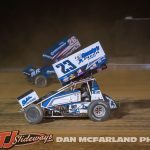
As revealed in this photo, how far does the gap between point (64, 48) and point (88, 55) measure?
229 inches

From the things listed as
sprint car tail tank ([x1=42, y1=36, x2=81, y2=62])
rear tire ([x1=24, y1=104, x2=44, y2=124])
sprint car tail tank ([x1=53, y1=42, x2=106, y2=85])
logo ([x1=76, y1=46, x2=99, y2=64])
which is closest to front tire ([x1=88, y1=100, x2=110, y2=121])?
sprint car tail tank ([x1=53, y1=42, x2=106, y2=85])

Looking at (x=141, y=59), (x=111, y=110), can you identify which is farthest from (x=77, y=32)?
(x=111, y=110)

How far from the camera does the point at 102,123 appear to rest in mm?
14312

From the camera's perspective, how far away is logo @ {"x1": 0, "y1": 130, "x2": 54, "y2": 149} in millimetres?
12398

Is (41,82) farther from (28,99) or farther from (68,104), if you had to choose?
(68,104)

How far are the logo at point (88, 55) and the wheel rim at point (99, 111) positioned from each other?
1.40m

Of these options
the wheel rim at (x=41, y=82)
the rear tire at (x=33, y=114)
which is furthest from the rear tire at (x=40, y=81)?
the rear tire at (x=33, y=114)

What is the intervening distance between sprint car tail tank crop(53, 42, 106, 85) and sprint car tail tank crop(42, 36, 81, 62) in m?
5.68

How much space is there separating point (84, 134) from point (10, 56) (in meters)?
17.2

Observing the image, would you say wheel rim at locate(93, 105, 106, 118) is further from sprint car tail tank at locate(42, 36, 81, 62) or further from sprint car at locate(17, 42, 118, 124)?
sprint car tail tank at locate(42, 36, 81, 62)

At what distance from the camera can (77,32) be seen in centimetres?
3219

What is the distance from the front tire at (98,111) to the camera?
14.2 m

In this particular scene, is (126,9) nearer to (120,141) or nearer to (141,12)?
(141,12)

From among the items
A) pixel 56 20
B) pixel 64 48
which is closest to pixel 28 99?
pixel 64 48
